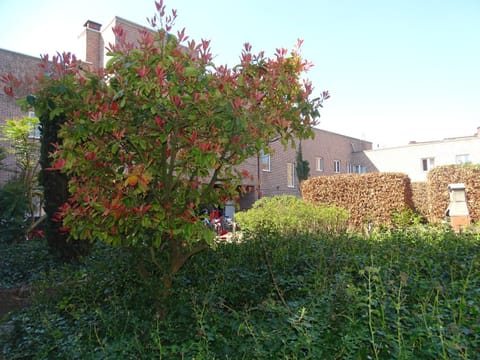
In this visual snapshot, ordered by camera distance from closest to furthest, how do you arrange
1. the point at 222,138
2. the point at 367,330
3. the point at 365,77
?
the point at 367,330, the point at 222,138, the point at 365,77

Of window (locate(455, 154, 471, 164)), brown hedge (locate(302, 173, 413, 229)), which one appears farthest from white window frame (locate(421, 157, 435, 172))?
brown hedge (locate(302, 173, 413, 229))

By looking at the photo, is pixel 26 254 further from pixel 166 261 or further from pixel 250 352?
pixel 250 352

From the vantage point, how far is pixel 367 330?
2.01 m

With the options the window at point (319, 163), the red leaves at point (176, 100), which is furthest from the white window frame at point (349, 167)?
the red leaves at point (176, 100)

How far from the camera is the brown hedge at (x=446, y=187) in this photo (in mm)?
10438

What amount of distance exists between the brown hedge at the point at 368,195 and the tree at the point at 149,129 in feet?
30.8

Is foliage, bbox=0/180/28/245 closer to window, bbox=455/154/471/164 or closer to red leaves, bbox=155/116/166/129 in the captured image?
red leaves, bbox=155/116/166/129

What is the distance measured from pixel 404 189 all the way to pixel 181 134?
10707 millimetres

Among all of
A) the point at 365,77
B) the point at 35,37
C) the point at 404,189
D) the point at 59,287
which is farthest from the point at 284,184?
the point at 59,287

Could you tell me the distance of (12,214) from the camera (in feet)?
24.4

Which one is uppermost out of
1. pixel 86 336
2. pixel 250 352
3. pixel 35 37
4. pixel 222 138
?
pixel 35 37

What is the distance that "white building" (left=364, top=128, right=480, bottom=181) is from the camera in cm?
2433

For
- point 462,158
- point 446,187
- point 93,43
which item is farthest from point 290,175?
point 93,43

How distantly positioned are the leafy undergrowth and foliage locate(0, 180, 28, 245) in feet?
13.0
